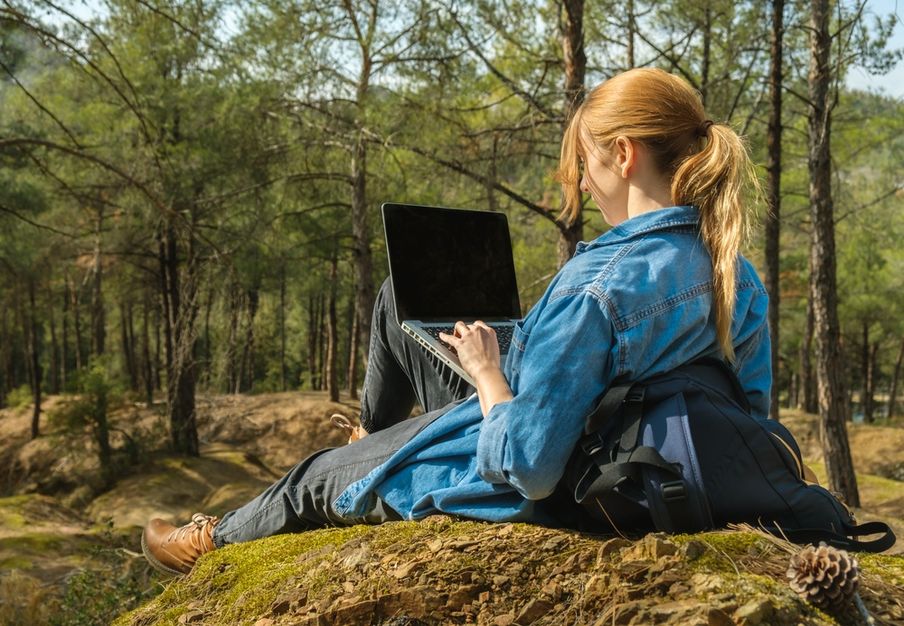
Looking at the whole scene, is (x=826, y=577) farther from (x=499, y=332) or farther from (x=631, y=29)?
(x=631, y=29)

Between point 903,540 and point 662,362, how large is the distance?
3329 mm

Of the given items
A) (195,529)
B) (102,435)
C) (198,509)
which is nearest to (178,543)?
(195,529)

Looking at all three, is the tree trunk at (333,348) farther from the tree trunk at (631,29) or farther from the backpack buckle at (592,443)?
the backpack buckle at (592,443)

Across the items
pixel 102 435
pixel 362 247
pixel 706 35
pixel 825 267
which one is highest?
pixel 706 35

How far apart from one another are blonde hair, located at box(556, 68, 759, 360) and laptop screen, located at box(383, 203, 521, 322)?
0.79 m

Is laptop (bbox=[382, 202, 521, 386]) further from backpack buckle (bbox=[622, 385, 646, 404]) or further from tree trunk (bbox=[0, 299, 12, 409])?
tree trunk (bbox=[0, 299, 12, 409])

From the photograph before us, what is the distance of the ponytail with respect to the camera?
196cm

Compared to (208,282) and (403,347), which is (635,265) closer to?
(403,347)

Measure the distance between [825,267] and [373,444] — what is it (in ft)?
22.8

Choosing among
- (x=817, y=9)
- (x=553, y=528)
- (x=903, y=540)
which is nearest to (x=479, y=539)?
(x=553, y=528)

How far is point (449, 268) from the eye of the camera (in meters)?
2.73

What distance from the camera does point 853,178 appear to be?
18875 millimetres

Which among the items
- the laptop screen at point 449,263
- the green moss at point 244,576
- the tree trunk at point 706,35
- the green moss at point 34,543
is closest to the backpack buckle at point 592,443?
the green moss at point 244,576

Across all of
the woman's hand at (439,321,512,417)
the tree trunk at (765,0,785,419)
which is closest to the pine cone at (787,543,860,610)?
the woman's hand at (439,321,512,417)
